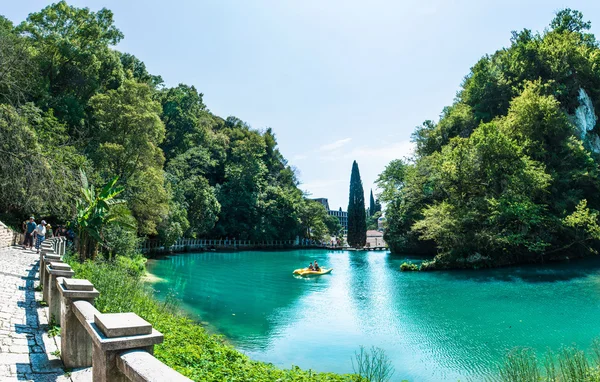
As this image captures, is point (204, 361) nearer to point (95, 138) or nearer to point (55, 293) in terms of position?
point (55, 293)

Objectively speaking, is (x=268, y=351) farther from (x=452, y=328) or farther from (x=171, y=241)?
(x=171, y=241)

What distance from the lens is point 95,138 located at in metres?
26.4

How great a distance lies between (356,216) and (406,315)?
4856 centimetres

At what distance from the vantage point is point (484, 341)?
1195 cm

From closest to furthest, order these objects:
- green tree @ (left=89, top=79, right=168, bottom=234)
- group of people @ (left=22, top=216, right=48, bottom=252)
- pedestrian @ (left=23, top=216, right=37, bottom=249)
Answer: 1. group of people @ (left=22, top=216, right=48, bottom=252)
2. pedestrian @ (left=23, top=216, right=37, bottom=249)
3. green tree @ (left=89, top=79, right=168, bottom=234)

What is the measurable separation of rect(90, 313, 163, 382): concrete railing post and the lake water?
25.6 ft

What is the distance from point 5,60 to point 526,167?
32.1 m

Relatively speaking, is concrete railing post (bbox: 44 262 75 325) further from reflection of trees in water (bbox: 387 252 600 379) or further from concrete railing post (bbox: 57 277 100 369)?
reflection of trees in water (bbox: 387 252 600 379)

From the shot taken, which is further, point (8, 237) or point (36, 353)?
point (8, 237)

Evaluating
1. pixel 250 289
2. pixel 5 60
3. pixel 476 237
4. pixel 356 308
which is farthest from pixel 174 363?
pixel 476 237

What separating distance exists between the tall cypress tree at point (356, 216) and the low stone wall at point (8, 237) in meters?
49.5

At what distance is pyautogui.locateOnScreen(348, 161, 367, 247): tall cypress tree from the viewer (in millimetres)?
63438

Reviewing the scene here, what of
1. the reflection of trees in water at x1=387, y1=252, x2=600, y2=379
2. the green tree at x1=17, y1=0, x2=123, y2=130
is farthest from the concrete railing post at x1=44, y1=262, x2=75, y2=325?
the green tree at x1=17, y1=0, x2=123, y2=130

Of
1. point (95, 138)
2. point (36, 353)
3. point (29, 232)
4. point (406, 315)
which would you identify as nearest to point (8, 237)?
point (29, 232)
